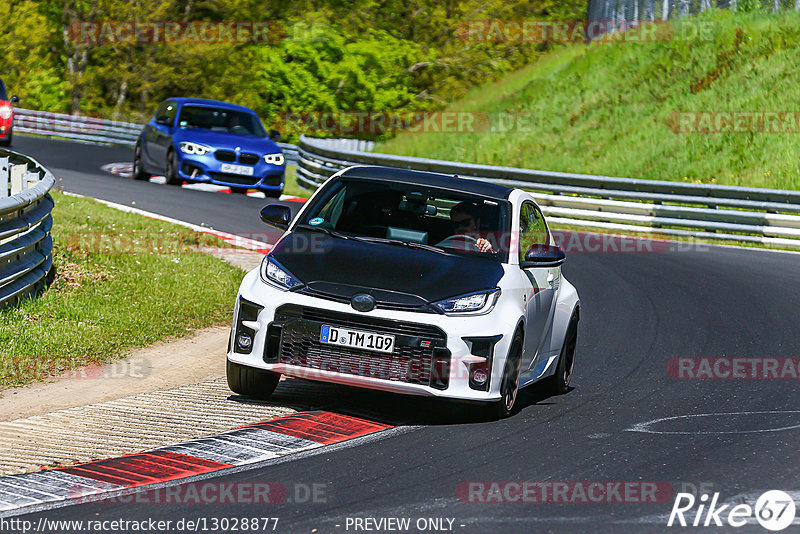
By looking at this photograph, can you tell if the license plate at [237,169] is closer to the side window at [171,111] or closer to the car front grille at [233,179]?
the car front grille at [233,179]

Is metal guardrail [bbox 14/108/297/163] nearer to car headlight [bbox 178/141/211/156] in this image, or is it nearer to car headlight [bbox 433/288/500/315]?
car headlight [bbox 178/141/211/156]

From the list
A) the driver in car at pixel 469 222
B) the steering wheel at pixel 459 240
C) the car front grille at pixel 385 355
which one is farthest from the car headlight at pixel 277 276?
the driver in car at pixel 469 222

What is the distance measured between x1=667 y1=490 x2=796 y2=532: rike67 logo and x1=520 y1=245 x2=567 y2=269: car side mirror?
8.64 ft

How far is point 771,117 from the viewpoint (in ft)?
96.4

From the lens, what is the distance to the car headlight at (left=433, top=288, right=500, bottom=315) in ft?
24.9

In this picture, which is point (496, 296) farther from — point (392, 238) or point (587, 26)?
point (587, 26)

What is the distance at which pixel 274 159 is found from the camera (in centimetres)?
2348

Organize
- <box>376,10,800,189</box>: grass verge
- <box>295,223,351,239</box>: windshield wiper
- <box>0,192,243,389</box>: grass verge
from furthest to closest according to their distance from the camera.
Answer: <box>376,10,800,189</box>: grass verge
<box>0,192,243,389</box>: grass verge
<box>295,223,351,239</box>: windshield wiper

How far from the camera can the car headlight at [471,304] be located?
7586 mm

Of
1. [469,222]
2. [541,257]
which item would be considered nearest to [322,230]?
[469,222]

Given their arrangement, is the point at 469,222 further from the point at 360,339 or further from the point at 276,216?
the point at 360,339

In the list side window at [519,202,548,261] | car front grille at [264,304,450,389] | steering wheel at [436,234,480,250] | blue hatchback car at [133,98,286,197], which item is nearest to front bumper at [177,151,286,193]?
blue hatchback car at [133,98,286,197]

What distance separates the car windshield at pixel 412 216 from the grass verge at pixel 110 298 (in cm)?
213

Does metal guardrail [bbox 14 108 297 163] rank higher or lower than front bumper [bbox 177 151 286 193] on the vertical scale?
lower
